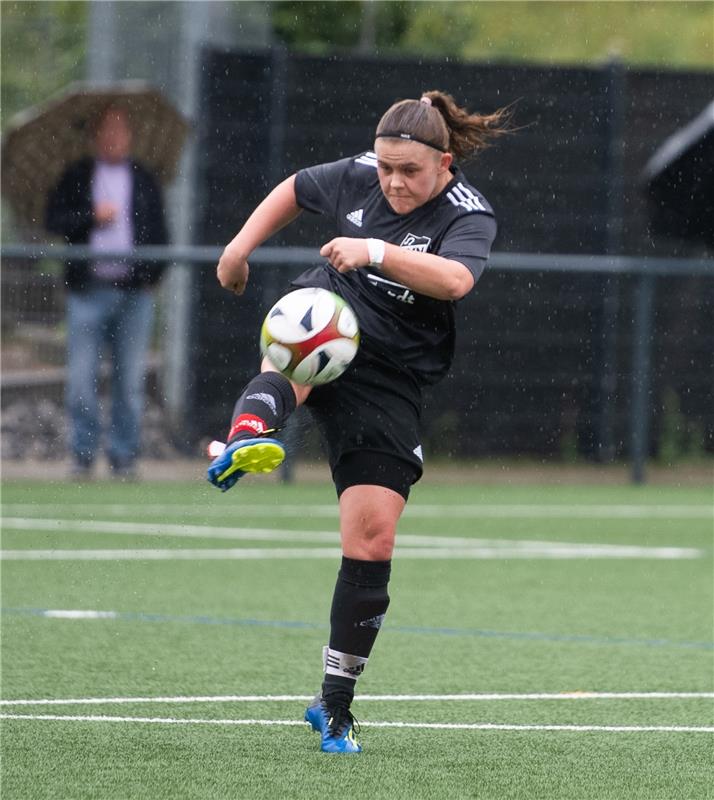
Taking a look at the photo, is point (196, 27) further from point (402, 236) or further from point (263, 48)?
point (402, 236)

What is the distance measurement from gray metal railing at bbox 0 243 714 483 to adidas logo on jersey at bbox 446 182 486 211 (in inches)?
324

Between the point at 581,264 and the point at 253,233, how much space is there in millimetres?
9189

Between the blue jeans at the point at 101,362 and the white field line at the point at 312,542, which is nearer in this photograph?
the white field line at the point at 312,542

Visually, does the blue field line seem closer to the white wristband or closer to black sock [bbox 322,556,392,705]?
black sock [bbox 322,556,392,705]

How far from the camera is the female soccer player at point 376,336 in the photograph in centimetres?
507

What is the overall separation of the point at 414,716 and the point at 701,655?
1753mm

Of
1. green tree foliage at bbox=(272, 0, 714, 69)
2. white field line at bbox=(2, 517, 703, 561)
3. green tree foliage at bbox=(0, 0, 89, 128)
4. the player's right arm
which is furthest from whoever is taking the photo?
green tree foliage at bbox=(272, 0, 714, 69)

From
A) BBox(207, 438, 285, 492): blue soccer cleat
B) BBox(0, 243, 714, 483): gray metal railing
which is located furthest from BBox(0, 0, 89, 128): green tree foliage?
BBox(207, 438, 285, 492): blue soccer cleat

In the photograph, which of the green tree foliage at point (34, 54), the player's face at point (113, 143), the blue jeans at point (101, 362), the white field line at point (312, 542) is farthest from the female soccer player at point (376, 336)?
the green tree foliage at point (34, 54)

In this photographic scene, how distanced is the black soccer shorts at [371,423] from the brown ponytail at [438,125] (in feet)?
2.06

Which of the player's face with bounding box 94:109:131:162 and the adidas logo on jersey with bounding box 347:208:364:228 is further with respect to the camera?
the player's face with bounding box 94:109:131:162

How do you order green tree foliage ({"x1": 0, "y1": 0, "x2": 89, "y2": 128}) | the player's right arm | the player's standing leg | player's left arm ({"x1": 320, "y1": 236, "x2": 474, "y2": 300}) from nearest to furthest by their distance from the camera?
player's left arm ({"x1": 320, "y1": 236, "x2": 474, "y2": 300}) < the player's standing leg < the player's right arm < green tree foliage ({"x1": 0, "y1": 0, "x2": 89, "y2": 128})

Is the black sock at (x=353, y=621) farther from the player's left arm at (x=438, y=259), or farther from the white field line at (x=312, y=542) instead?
the white field line at (x=312, y=542)

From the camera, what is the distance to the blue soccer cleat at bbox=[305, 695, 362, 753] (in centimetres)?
504
